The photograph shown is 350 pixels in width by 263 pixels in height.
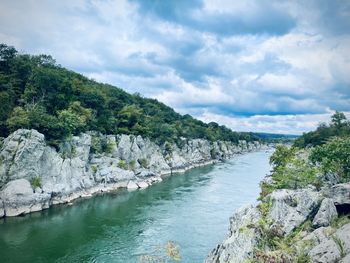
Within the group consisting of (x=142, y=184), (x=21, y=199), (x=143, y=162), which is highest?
(x=143, y=162)

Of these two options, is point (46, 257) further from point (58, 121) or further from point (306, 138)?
point (306, 138)

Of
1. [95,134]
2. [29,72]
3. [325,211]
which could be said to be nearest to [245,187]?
[95,134]

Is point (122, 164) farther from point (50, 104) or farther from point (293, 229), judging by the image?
point (293, 229)

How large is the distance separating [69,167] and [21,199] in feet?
36.6

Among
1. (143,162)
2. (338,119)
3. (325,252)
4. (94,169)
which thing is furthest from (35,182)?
(338,119)

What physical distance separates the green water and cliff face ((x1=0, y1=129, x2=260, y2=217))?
7.60 ft

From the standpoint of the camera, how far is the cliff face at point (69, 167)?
1571 inches

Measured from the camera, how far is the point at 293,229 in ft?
72.0

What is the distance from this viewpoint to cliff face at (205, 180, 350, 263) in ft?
57.7

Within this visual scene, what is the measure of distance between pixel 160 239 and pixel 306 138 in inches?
3171

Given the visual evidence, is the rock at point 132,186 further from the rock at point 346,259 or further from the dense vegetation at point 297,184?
the rock at point 346,259

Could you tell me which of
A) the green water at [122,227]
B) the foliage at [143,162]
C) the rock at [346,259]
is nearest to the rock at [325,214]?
the rock at [346,259]

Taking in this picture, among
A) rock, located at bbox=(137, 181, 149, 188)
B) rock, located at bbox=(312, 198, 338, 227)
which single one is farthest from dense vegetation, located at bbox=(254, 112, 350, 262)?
rock, located at bbox=(137, 181, 149, 188)

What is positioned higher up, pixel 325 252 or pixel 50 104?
pixel 50 104
